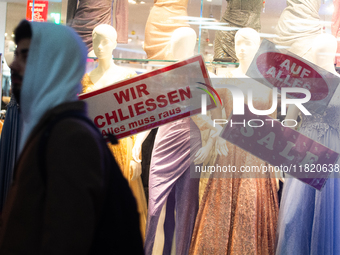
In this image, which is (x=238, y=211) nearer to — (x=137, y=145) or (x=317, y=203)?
(x=317, y=203)

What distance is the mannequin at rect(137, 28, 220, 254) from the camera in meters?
2.09

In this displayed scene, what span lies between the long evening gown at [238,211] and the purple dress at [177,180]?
6 centimetres

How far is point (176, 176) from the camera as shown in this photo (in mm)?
2096

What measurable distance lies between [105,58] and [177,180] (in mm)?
862

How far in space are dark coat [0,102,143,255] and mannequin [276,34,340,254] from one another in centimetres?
150

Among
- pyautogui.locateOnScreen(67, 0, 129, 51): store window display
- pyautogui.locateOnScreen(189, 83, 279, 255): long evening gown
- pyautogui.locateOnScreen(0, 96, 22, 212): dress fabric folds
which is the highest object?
pyautogui.locateOnScreen(67, 0, 129, 51): store window display

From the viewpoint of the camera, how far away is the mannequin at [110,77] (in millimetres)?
2119

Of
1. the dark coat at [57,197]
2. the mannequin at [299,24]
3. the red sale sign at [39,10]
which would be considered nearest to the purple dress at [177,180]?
the mannequin at [299,24]

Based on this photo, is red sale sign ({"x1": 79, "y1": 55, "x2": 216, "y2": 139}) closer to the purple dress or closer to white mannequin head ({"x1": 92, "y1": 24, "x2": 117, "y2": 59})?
the purple dress

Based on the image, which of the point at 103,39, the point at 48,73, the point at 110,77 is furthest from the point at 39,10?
the point at 48,73

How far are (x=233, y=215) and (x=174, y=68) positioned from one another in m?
0.92

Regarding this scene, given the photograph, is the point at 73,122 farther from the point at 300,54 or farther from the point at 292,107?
the point at 300,54

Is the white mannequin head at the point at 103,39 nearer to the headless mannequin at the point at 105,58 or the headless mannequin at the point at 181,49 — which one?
the headless mannequin at the point at 105,58

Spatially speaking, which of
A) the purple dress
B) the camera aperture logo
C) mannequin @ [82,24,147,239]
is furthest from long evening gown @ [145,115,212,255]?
the camera aperture logo
